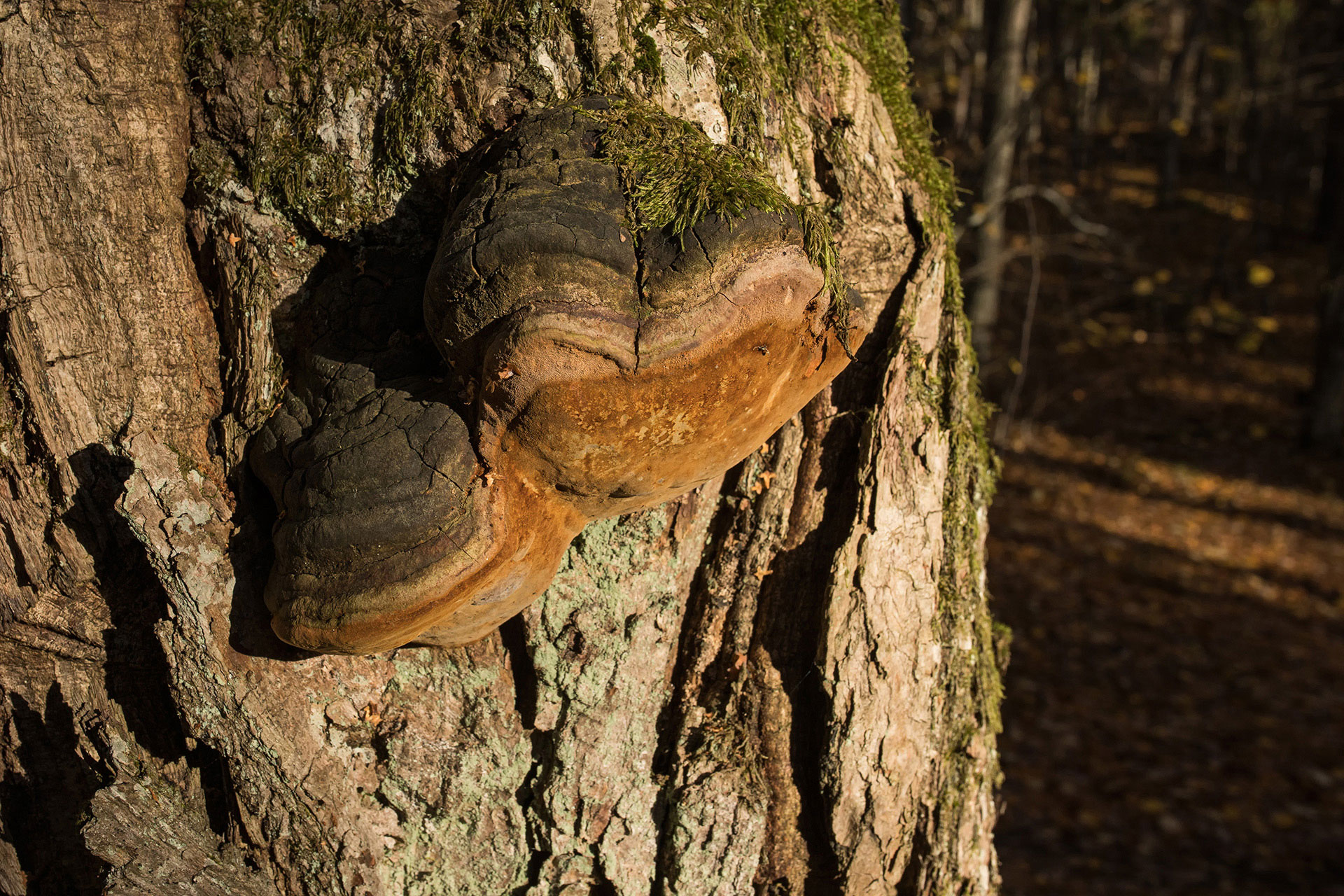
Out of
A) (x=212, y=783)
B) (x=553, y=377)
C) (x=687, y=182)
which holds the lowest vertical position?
(x=212, y=783)

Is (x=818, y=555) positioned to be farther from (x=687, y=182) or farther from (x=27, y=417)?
(x=27, y=417)

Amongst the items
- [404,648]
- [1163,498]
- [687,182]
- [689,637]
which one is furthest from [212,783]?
[1163,498]

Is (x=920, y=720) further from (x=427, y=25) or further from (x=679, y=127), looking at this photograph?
(x=427, y=25)

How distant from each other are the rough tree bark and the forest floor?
15.9ft

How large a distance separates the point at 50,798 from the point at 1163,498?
12.7 m

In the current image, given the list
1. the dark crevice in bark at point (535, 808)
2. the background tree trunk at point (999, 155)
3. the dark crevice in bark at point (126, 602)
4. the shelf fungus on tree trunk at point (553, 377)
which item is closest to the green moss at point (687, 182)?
the shelf fungus on tree trunk at point (553, 377)

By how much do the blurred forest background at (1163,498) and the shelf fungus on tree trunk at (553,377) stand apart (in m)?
3.16

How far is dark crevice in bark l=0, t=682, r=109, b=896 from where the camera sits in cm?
201

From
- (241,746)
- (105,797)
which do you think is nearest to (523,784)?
(241,746)

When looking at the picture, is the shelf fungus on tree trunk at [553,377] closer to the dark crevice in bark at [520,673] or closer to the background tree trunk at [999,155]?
the dark crevice in bark at [520,673]

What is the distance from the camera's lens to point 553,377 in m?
1.45

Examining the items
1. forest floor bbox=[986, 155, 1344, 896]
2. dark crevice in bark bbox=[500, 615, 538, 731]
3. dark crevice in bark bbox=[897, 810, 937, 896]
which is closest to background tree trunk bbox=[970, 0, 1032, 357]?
forest floor bbox=[986, 155, 1344, 896]

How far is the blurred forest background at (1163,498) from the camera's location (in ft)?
21.5

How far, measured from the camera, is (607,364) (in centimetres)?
144
